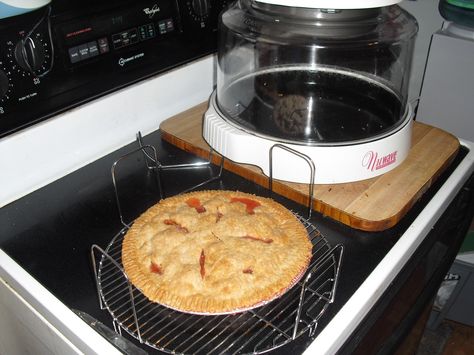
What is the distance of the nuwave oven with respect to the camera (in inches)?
22.6

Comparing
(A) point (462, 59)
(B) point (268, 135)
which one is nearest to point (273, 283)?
(B) point (268, 135)

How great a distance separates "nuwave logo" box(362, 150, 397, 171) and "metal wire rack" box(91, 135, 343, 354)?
0.23 metres

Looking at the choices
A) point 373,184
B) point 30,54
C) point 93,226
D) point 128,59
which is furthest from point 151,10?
point 373,184

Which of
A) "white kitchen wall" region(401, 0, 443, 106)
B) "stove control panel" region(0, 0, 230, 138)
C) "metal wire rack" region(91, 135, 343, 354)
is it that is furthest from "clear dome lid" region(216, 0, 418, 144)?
"white kitchen wall" region(401, 0, 443, 106)

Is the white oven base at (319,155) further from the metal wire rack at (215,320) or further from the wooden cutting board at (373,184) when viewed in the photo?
the metal wire rack at (215,320)

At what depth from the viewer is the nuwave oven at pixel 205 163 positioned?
57 centimetres

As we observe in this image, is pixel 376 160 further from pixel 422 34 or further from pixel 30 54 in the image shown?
pixel 422 34

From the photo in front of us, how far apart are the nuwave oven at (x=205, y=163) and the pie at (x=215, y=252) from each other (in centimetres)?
3

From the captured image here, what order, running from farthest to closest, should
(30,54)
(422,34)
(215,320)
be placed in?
(422,34), (30,54), (215,320)

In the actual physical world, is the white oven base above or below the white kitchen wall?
above

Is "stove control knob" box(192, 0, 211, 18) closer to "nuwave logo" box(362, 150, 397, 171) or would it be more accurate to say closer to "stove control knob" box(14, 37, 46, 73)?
→ "stove control knob" box(14, 37, 46, 73)

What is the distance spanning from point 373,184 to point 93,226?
0.46m

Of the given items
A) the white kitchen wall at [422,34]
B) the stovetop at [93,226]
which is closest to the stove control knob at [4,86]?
the stovetop at [93,226]

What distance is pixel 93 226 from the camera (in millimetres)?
720
